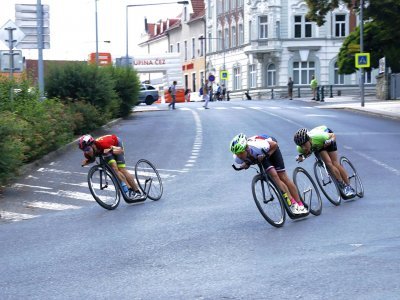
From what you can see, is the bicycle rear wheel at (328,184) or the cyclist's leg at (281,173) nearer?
the cyclist's leg at (281,173)

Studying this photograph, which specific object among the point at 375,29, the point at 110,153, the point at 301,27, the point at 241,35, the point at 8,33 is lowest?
the point at 110,153

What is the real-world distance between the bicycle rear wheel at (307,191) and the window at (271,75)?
70.7 m

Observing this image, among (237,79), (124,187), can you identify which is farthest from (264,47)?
(124,187)

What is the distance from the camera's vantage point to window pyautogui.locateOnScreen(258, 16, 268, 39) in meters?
83.4

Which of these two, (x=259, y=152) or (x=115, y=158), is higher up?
(x=259, y=152)

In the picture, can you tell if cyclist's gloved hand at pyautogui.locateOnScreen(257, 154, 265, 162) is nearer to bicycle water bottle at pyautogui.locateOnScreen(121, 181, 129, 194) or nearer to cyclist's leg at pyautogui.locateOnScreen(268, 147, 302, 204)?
cyclist's leg at pyautogui.locateOnScreen(268, 147, 302, 204)

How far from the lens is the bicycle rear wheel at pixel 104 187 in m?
14.1

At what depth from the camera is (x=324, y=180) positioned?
1356cm

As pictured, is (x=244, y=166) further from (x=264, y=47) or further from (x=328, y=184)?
(x=264, y=47)

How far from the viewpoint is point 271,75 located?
273 ft

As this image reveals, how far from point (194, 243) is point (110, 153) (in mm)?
4302

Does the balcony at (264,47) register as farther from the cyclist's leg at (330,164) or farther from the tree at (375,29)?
the cyclist's leg at (330,164)

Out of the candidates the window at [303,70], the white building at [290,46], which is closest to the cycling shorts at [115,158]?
the white building at [290,46]

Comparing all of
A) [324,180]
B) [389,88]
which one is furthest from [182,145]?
[389,88]
